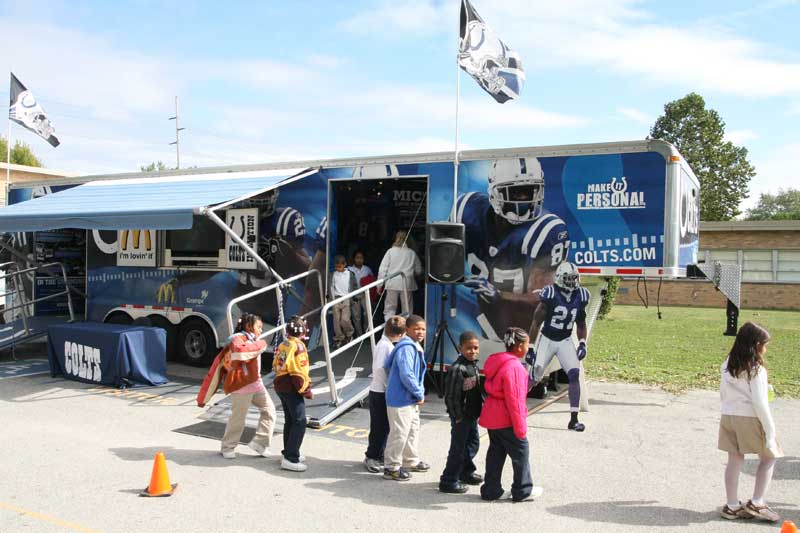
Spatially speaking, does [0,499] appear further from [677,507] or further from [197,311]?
[197,311]

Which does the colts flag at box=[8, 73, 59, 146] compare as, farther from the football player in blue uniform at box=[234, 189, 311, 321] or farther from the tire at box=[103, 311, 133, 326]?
the football player in blue uniform at box=[234, 189, 311, 321]

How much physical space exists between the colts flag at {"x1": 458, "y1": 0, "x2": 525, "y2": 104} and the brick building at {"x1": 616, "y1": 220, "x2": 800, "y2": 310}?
17.9 meters

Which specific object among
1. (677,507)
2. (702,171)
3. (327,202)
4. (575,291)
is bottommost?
(677,507)

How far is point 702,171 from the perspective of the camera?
38531mm

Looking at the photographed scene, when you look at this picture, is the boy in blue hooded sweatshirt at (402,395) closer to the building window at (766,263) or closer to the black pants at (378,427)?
the black pants at (378,427)

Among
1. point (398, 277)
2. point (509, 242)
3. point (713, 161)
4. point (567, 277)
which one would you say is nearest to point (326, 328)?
point (398, 277)

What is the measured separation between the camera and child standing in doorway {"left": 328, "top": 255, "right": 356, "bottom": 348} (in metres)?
10.2

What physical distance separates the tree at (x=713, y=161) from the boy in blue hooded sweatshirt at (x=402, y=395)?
117 ft

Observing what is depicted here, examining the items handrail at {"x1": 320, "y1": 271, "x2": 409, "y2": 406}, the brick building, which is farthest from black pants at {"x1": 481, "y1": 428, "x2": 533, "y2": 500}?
the brick building

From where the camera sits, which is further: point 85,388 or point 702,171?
point 702,171

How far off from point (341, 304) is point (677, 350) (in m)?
7.81

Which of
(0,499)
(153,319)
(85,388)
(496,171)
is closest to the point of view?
(0,499)

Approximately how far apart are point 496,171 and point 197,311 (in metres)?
5.57

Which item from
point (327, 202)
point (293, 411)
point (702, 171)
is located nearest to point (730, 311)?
point (327, 202)
